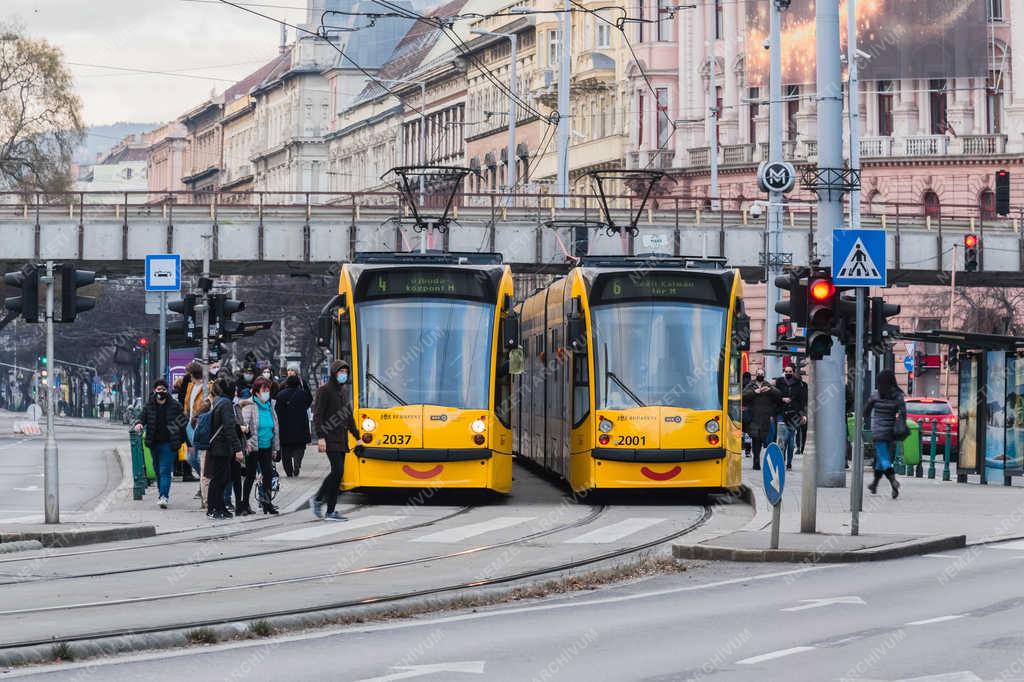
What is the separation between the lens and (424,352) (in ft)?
84.8

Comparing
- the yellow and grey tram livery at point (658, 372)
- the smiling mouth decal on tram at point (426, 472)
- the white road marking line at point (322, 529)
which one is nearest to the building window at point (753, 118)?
the yellow and grey tram livery at point (658, 372)

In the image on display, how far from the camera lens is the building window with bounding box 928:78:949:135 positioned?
8388 centimetres

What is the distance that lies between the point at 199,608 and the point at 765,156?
75.4 m

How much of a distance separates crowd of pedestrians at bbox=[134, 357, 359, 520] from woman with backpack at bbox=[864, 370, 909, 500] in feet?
22.7

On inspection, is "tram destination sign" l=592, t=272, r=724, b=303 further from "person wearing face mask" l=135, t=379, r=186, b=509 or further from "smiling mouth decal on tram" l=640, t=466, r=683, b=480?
"person wearing face mask" l=135, t=379, r=186, b=509

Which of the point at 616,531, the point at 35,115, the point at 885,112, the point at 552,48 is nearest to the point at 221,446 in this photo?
the point at 616,531

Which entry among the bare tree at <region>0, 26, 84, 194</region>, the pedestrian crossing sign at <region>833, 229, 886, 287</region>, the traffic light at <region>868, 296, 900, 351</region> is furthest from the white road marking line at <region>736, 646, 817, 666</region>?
the bare tree at <region>0, 26, 84, 194</region>

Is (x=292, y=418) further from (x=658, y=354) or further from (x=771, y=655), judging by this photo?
(x=771, y=655)

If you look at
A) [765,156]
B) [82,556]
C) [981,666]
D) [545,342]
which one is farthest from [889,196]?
[981,666]

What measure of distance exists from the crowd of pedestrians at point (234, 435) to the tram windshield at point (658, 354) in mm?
3124

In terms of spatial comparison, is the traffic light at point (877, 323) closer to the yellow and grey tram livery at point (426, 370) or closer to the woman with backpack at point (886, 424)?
the yellow and grey tram livery at point (426, 370)

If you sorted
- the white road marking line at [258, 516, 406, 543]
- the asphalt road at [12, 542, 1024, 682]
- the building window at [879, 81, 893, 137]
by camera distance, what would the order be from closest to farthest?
the asphalt road at [12, 542, 1024, 682]
the white road marking line at [258, 516, 406, 543]
the building window at [879, 81, 893, 137]

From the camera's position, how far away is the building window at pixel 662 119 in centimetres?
9457

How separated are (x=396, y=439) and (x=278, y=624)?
12551 mm
